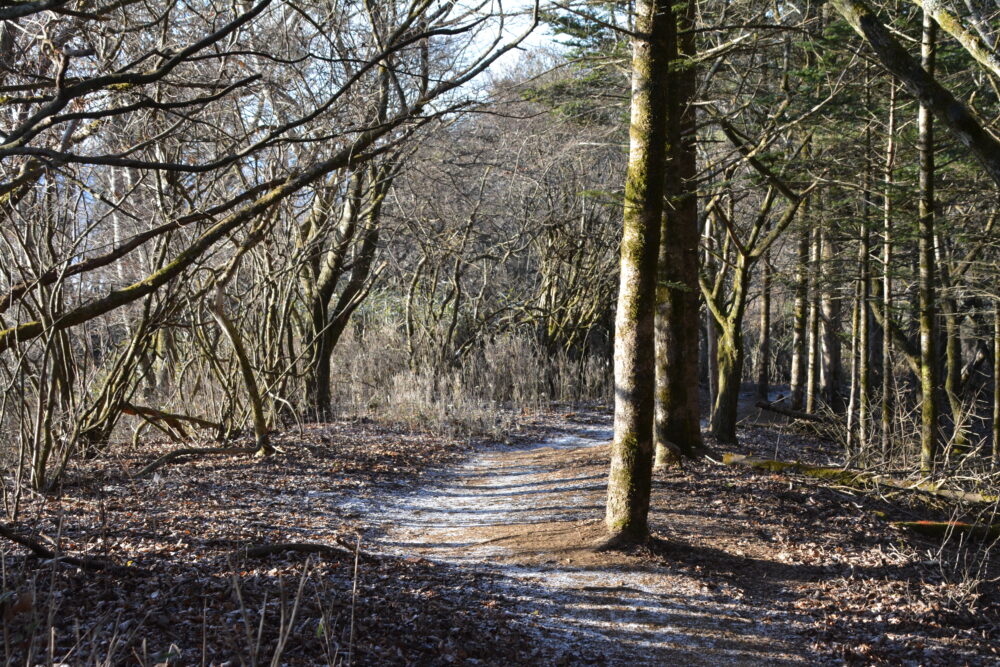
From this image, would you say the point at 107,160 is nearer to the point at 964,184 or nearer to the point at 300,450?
the point at 300,450

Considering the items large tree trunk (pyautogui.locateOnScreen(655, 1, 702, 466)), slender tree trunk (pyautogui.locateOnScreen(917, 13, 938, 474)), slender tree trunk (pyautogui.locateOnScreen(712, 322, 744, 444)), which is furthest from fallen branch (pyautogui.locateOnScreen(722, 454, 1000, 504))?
slender tree trunk (pyautogui.locateOnScreen(712, 322, 744, 444))

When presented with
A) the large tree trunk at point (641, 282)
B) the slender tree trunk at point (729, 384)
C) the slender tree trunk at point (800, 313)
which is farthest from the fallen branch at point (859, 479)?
the slender tree trunk at point (800, 313)

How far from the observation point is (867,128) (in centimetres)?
875

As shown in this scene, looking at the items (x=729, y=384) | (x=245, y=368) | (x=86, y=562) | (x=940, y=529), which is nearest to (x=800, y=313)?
(x=729, y=384)

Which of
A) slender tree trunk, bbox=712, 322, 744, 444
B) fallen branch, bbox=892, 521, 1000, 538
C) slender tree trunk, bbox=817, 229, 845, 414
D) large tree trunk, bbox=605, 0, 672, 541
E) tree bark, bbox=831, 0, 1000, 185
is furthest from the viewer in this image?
slender tree trunk, bbox=817, 229, 845, 414

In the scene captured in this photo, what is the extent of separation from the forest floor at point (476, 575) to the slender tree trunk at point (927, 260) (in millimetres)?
2038

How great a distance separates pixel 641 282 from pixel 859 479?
3.21m

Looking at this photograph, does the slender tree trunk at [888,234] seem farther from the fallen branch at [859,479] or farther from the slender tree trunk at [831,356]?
the slender tree trunk at [831,356]

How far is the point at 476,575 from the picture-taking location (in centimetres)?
496

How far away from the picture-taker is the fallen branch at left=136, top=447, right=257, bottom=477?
684 centimetres

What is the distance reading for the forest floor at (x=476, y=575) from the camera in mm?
3418

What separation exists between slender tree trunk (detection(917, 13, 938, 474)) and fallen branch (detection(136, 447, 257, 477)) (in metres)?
7.00

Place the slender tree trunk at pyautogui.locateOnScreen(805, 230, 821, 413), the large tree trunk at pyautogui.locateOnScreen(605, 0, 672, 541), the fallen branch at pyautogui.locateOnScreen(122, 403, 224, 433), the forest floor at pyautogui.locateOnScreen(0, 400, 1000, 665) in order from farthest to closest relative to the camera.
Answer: the slender tree trunk at pyautogui.locateOnScreen(805, 230, 821, 413) → the fallen branch at pyautogui.locateOnScreen(122, 403, 224, 433) → the large tree trunk at pyautogui.locateOnScreen(605, 0, 672, 541) → the forest floor at pyautogui.locateOnScreen(0, 400, 1000, 665)

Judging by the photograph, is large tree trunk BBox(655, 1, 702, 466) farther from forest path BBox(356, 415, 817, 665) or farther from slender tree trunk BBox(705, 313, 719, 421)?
slender tree trunk BBox(705, 313, 719, 421)
